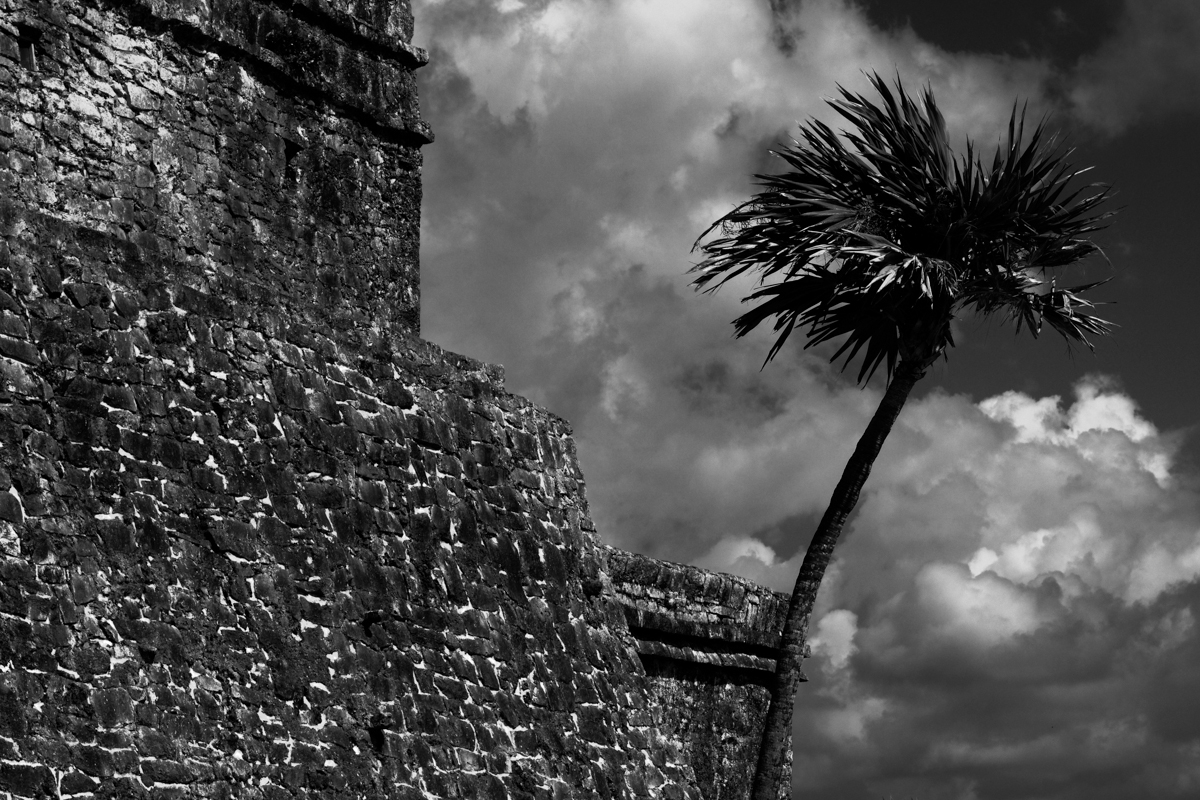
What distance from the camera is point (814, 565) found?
14.6 meters

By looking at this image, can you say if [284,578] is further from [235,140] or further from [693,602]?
→ [693,602]

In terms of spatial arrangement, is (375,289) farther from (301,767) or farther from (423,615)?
(301,767)

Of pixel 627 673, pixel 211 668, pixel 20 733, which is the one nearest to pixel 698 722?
pixel 627 673

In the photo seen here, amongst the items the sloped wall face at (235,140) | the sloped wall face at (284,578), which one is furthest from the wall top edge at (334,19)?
the sloped wall face at (284,578)

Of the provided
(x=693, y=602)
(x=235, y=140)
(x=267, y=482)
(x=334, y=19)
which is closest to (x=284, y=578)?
(x=267, y=482)

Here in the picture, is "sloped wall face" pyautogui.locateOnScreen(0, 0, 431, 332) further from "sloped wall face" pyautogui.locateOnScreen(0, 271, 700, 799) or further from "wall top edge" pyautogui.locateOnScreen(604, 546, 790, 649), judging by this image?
"wall top edge" pyautogui.locateOnScreen(604, 546, 790, 649)

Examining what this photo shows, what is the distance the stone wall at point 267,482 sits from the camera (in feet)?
26.7

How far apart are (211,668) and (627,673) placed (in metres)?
3.80

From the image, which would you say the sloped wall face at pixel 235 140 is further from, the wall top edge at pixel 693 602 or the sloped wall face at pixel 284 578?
the wall top edge at pixel 693 602

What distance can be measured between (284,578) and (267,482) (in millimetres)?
548

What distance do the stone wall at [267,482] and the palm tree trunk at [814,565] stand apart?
2.41 feet

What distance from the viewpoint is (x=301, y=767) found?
8711 millimetres

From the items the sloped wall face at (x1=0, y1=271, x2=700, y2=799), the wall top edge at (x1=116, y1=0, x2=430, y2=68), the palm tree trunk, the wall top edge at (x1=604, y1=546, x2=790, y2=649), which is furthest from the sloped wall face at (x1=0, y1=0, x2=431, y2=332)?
the palm tree trunk

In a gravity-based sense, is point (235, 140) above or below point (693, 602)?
above
